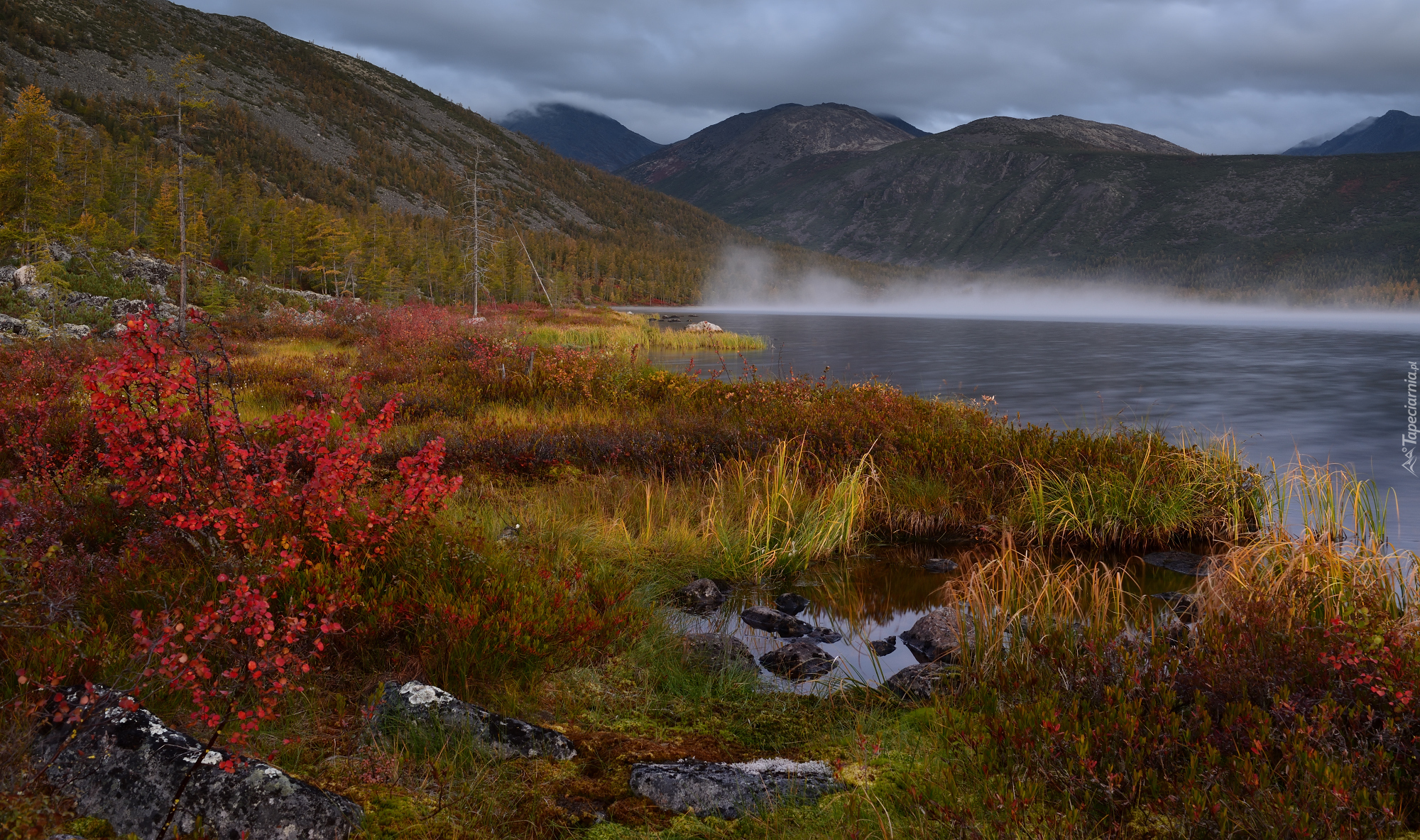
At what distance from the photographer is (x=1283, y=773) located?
10.5 feet

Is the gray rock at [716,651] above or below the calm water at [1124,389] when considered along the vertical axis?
below

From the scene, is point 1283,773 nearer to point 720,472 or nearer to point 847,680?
point 847,680

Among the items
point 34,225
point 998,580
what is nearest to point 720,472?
point 998,580

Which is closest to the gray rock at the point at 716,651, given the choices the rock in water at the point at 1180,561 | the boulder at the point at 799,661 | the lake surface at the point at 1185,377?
the boulder at the point at 799,661

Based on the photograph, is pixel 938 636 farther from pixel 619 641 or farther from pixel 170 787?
pixel 170 787

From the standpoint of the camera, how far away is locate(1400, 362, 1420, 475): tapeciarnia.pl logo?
49.3 ft

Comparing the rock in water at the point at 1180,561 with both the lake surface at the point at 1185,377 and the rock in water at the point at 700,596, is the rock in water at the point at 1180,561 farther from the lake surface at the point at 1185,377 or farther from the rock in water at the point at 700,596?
the rock in water at the point at 700,596

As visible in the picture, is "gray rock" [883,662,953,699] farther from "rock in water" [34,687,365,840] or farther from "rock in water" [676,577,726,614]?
"rock in water" [34,687,365,840]

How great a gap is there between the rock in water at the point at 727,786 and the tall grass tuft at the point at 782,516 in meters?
3.84

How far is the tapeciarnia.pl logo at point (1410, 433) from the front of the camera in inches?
591

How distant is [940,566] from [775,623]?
2459mm

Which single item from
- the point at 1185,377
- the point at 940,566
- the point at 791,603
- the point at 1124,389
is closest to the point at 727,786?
the point at 791,603

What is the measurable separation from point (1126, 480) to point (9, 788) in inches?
389

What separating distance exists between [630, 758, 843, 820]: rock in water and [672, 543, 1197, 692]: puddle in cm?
155
